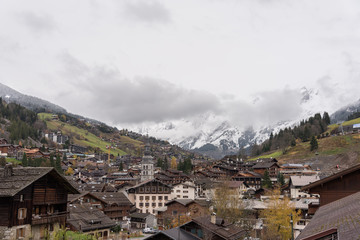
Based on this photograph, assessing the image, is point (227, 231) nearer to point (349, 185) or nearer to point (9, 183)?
point (349, 185)

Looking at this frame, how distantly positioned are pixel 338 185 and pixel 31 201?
24.4 m

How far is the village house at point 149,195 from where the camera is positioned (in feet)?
330

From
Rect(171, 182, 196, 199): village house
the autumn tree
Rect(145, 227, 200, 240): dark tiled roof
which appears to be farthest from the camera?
Rect(171, 182, 196, 199): village house

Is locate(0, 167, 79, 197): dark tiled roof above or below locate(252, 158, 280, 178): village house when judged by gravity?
below

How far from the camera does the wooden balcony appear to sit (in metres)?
29.6

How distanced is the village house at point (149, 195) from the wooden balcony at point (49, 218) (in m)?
67.8

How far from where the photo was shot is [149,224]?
85.6 meters

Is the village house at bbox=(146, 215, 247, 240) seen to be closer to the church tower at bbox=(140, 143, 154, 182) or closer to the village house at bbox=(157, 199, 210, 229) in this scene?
the village house at bbox=(157, 199, 210, 229)

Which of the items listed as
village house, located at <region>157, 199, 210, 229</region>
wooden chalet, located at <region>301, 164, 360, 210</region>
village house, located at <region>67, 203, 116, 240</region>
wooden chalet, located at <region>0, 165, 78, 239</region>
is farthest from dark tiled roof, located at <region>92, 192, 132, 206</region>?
wooden chalet, located at <region>301, 164, 360, 210</region>

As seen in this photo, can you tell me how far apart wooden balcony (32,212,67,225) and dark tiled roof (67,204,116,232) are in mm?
17646

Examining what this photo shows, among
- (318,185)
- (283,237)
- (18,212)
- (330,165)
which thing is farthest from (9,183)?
(330,165)

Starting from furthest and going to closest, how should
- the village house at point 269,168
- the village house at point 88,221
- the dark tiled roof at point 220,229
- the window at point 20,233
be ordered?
1. the village house at point 269,168
2. the village house at point 88,221
3. the dark tiled roof at point 220,229
4. the window at point 20,233

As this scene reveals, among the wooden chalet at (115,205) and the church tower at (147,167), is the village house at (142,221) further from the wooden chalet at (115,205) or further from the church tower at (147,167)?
the church tower at (147,167)

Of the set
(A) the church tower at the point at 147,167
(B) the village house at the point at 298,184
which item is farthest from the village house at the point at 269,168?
(B) the village house at the point at 298,184
